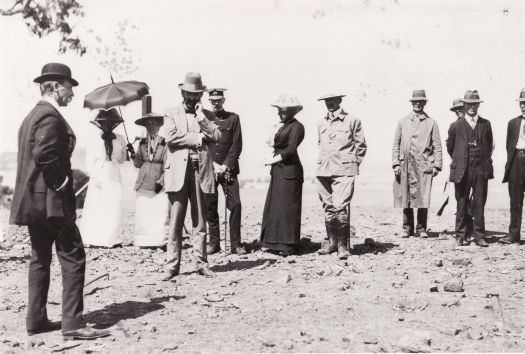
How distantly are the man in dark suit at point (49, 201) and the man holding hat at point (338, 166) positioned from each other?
3.99 metres

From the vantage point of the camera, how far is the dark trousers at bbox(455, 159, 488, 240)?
9.72 m

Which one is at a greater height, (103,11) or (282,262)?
(103,11)

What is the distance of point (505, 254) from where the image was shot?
358 inches

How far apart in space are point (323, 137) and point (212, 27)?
39555mm

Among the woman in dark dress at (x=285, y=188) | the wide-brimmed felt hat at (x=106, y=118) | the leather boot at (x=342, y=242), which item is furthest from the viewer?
the wide-brimmed felt hat at (x=106, y=118)

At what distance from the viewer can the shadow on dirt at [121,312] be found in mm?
6445

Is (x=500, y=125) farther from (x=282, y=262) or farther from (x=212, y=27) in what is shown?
(x=282, y=262)

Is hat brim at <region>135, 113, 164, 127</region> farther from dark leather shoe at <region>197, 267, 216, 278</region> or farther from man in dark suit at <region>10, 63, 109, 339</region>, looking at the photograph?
man in dark suit at <region>10, 63, 109, 339</region>

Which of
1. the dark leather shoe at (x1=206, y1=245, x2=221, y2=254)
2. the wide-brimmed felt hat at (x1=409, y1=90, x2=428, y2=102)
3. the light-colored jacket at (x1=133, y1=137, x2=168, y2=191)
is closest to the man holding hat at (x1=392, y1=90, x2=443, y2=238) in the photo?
the wide-brimmed felt hat at (x1=409, y1=90, x2=428, y2=102)

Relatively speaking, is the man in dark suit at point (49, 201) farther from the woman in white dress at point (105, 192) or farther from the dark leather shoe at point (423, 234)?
the dark leather shoe at point (423, 234)

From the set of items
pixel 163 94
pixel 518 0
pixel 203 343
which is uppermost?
pixel 518 0

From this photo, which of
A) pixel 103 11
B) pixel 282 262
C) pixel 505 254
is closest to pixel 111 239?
pixel 282 262

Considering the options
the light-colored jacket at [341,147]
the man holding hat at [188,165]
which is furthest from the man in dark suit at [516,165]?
the man holding hat at [188,165]

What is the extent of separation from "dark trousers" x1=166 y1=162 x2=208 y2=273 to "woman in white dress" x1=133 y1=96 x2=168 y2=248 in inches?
105
